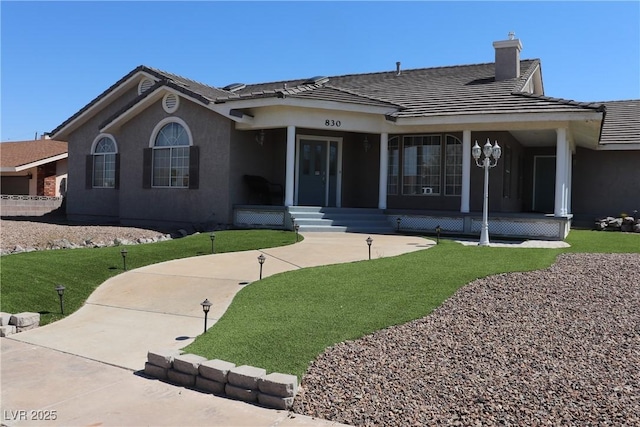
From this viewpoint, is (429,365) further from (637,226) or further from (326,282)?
(637,226)

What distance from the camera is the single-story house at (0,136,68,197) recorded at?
2920 cm

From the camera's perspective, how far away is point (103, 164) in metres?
20.6

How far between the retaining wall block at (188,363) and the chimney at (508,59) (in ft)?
53.0

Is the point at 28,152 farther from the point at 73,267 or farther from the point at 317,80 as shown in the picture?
the point at 73,267

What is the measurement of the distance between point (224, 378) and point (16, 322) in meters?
3.54

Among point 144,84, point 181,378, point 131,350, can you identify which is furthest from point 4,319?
point 144,84

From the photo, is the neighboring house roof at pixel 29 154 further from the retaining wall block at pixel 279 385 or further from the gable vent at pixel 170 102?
the retaining wall block at pixel 279 385

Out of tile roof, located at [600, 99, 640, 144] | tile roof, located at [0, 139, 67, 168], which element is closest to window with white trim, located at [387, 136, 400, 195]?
tile roof, located at [600, 99, 640, 144]

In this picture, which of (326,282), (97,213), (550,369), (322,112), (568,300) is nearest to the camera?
(550,369)

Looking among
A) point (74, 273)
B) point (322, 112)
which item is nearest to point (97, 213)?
point (322, 112)

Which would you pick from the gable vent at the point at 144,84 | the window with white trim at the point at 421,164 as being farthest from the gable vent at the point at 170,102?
the window with white trim at the point at 421,164

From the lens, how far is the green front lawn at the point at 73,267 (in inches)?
295

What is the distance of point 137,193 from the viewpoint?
725 inches

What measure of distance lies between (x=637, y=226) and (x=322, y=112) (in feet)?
37.5
